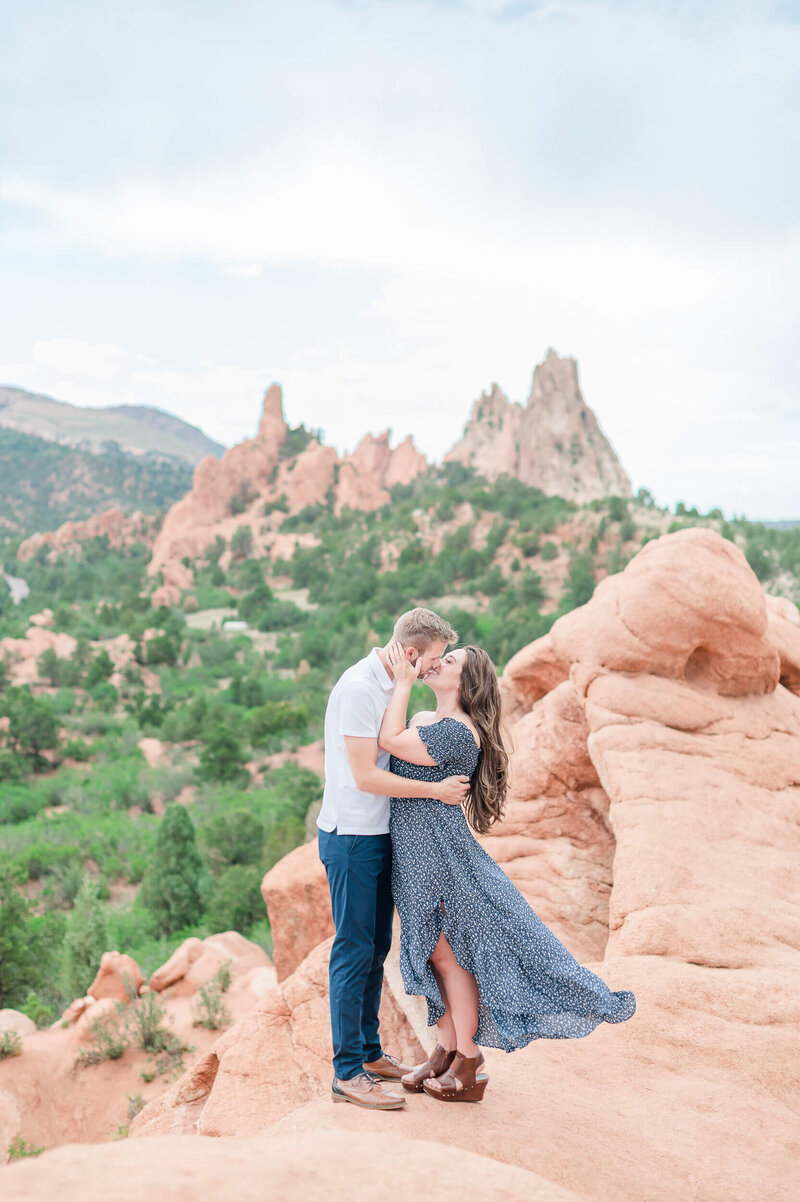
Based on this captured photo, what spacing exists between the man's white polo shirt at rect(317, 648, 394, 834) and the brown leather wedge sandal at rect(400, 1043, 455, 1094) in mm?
979

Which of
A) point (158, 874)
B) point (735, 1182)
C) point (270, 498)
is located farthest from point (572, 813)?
point (270, 498)

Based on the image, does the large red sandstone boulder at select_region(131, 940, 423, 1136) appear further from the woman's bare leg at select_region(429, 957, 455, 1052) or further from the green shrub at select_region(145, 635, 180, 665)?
the green shrub at select_region(145, 635, 180, 665)

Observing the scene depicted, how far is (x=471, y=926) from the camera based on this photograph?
3.53m

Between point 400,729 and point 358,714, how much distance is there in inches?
7.7

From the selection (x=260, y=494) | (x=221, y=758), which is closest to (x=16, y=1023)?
(x=221, y=758)

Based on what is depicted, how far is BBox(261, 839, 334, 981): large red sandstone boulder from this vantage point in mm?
7574

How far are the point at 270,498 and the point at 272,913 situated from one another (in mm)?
→ 65858

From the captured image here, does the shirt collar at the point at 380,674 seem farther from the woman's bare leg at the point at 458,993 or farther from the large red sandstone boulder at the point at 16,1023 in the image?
the large red sandstone boulder at the point at 16,1023

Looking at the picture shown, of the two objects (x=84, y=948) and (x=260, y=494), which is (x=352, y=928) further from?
(x=260, y=494)

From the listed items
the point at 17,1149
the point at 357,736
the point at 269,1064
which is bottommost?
the point at 17,1149

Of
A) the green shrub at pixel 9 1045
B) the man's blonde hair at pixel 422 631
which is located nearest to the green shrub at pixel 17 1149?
the green shrub at pixel 9 1045

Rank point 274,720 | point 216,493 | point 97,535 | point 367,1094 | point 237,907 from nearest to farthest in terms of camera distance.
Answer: point 367,1094, point 237,907, point 274,720, point 216,493, point 97,535

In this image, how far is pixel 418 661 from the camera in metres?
3.52

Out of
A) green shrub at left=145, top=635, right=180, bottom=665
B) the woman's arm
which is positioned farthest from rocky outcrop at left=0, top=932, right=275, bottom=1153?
green shrub at left=145, top=635, right=180, bottom=665
